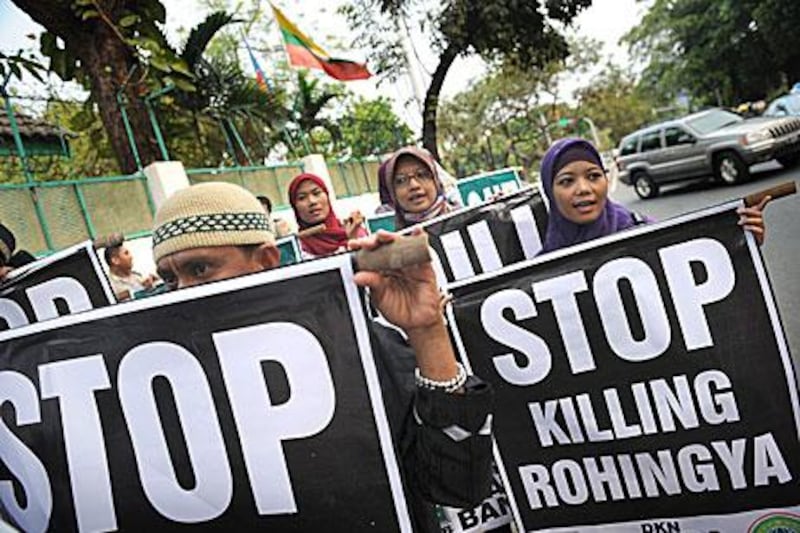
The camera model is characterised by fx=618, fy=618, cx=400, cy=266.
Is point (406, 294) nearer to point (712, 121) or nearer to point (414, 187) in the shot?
point (414, 187)

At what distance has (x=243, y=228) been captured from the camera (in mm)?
1355

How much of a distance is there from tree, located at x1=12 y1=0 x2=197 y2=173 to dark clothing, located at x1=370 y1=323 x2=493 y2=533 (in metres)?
4.38

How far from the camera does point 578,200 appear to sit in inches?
89.5

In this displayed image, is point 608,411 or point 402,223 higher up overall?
point 402,223

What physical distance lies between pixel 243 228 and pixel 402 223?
1.97 metres

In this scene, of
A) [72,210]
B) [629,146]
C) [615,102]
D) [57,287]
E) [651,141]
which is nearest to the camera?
[57,287]

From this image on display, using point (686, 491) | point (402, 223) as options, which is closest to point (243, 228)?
point (686, 491)

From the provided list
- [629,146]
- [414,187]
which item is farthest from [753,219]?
[629,146]

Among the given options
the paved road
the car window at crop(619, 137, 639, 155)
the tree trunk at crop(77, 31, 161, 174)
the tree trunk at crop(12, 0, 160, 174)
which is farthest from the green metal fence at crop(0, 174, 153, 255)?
the car window at crop(619, 137, 639, 155)

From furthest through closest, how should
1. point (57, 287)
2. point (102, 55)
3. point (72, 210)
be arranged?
point (72, 210) → point (102, 55) → point (57, 287)

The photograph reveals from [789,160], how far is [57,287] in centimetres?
1122

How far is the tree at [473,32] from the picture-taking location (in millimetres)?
11438

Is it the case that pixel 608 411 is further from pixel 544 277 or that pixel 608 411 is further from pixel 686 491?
pixel 544 277

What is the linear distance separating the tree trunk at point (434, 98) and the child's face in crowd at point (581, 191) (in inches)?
382
